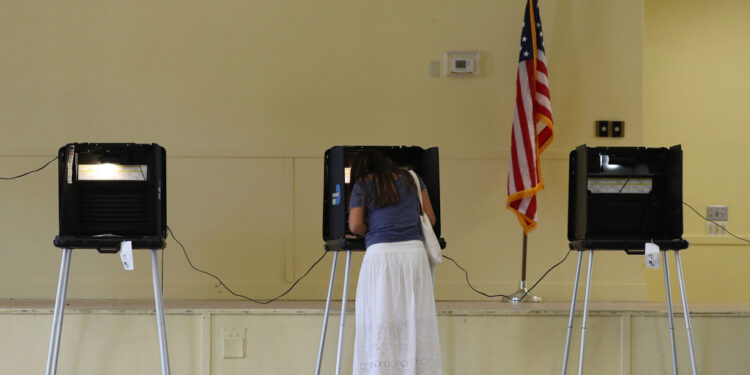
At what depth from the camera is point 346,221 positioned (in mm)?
3496

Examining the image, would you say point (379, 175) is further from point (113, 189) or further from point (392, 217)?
point (113, 189)

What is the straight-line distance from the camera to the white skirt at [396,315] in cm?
322

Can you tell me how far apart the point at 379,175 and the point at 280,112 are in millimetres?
1675

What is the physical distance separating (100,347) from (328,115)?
6.40ft

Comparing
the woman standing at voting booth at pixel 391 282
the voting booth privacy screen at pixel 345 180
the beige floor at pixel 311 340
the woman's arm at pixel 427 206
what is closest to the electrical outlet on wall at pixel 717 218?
the beige floor at pixel 311 340

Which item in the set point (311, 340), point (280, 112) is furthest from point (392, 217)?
point (280, 112)

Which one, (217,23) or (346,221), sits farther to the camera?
(217,23)

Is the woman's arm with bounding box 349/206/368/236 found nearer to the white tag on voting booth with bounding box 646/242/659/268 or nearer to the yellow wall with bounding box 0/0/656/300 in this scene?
the white tag on voting booth with bounding box 646/242/659/268

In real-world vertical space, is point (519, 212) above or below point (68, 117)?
below

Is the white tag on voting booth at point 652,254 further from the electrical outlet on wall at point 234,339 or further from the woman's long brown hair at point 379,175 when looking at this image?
the electrical outlet on wall at point 234,339

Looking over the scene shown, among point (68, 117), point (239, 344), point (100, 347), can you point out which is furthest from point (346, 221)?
point (68, 117)

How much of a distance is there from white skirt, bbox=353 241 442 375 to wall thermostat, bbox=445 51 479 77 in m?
1.86

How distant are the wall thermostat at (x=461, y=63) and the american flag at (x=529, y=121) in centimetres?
36

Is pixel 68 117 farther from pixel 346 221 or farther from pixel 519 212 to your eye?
pixel 519 212
